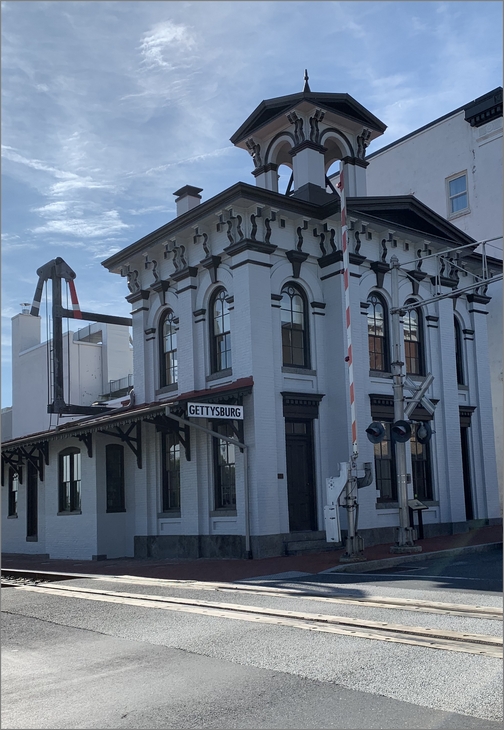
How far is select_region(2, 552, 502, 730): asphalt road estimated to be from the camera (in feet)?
18.5

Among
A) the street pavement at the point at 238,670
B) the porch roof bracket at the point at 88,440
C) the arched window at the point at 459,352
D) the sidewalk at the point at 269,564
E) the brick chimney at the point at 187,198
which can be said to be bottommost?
the sidewalk at the point at 269,564

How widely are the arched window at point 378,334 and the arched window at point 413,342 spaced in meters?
0.88

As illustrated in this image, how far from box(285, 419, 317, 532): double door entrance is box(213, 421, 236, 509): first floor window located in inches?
54.7

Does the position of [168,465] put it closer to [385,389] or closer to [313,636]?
[385,389]

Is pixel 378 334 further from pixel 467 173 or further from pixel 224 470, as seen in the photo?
pixel 467 173

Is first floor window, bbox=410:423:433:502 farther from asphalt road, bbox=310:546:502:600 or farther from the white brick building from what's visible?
asphalt road, bbox=310:546:502:600

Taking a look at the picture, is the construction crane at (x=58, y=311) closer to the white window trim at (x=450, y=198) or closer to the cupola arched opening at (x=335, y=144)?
the cupola arched opening at (x=335, y=144)

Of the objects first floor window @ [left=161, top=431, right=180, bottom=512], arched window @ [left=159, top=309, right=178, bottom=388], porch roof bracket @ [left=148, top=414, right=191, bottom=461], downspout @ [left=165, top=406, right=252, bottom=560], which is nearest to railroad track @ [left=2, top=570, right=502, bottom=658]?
downspout @ [left=165, top=406, right=252, bottom=560]

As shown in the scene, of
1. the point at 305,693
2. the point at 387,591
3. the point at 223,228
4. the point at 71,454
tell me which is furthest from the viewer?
the point at 71,454

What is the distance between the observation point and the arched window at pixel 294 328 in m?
20.1

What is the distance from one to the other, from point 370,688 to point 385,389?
15.4 metres

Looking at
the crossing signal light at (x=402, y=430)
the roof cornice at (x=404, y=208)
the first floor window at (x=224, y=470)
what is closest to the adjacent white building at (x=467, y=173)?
the roof cornice at (x=404, y=208)

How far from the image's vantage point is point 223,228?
20266 millimetres

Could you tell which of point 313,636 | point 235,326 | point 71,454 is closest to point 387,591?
point 313,636
